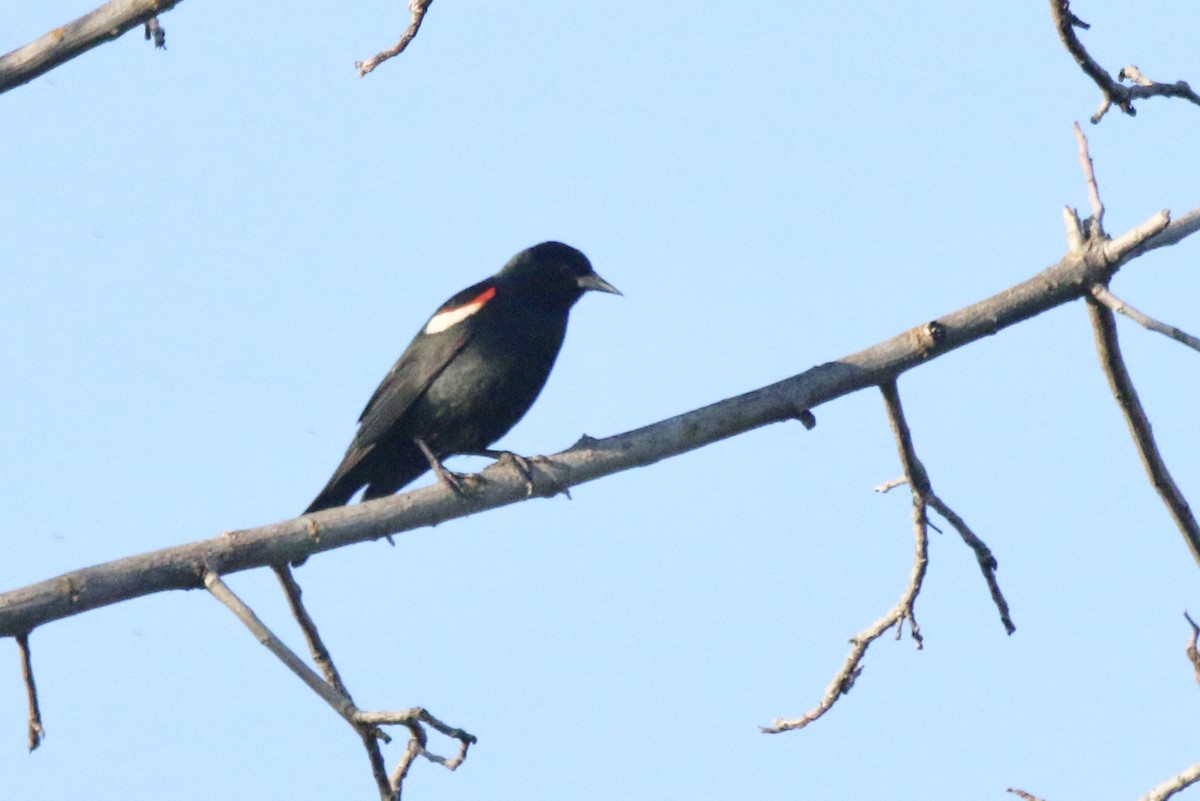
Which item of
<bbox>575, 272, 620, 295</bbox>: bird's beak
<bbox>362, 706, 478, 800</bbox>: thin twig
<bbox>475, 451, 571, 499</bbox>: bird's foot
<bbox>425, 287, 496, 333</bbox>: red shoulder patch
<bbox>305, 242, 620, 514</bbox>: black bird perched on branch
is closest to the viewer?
<bbox>362, 706, 478, 800</bbox>: thin twig

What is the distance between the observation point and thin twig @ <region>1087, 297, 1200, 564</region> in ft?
12.9

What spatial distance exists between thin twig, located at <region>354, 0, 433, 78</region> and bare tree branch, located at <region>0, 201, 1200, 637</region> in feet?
4.16

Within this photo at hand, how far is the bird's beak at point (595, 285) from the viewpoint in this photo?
693 cm

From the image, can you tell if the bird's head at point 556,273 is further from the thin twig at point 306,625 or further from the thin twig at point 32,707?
the thin twig at point 32,707

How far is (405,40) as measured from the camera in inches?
162

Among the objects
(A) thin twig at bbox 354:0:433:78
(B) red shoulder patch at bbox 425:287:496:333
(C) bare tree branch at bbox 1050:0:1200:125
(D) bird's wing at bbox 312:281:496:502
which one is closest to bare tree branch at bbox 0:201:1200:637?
(C) bare tree branch at bbox 1050:0:1200:125

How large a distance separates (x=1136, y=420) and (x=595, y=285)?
3414 millimetres

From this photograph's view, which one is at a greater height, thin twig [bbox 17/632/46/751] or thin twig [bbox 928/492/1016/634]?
thin twig [bbox 17/632/46/751]

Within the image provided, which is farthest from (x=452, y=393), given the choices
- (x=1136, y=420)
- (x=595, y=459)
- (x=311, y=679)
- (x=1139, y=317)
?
(x=1139, y=317)

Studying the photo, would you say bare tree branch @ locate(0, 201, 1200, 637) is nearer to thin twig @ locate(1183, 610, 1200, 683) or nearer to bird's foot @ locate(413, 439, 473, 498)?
bird's foot @ locate(413, 439, 473, 498)

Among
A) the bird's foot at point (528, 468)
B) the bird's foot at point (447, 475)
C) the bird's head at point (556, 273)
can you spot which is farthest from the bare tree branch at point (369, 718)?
the bird's head at point (556, 273)

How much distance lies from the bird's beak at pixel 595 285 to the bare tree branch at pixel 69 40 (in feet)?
9.93

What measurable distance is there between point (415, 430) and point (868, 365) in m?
2.66

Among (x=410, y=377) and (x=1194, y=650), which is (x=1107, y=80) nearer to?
(x=1194, y=650)
